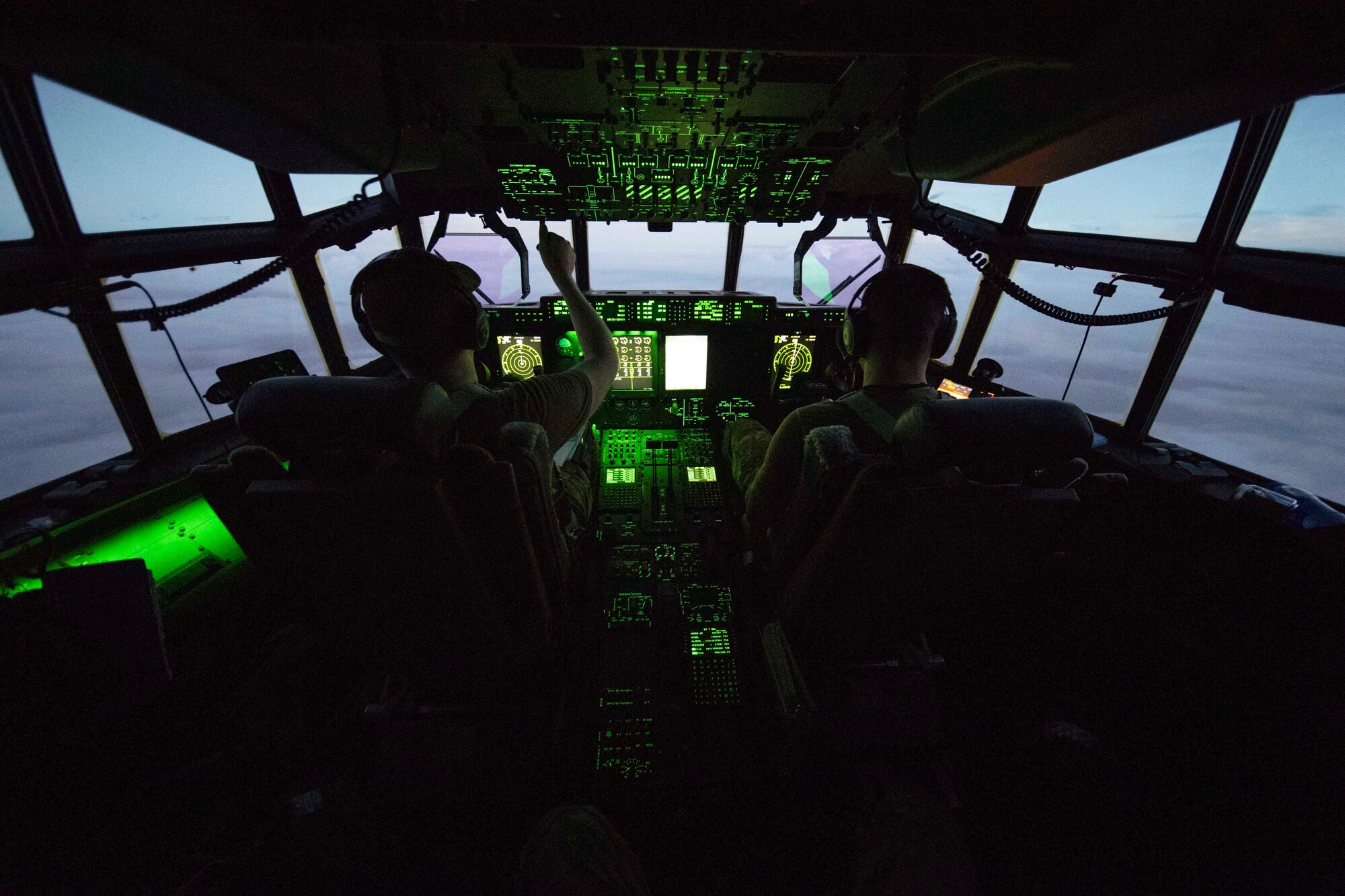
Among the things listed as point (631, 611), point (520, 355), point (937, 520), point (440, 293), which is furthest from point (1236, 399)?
point (440, 293)

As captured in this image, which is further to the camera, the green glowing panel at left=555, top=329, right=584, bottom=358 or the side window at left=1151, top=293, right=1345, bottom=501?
the green glowing panel at left=555, top=329, right=584, bottom=358

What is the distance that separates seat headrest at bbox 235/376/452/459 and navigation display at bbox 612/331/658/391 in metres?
1.55

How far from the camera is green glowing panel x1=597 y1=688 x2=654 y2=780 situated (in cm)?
135

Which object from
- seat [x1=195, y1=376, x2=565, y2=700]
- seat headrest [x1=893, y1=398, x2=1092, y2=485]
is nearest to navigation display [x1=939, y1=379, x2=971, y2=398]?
seat headrest [x1=893, y1=398, x2=1092, y2=485]

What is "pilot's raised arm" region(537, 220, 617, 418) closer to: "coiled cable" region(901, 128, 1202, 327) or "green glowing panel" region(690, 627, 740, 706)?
"green glowing panel" region(690, 627, 740, 706)

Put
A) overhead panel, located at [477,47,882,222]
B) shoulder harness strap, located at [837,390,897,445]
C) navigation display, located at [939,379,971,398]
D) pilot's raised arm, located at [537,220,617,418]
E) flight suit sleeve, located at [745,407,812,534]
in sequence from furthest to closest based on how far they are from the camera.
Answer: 1. navigation display, located at [939,379,971,398]
2. pilot's raised arm, located at [537,220,617,418]
3. flight suit sleeve, located at [745,407,812,534]
4. shoulder harness strap, located at [837,390,897,445]
5. overhead panel, located at [477,47,882,222]

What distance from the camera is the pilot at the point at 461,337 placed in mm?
1176

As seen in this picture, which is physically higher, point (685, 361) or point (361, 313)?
point (361, 313)

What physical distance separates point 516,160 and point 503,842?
2211mm

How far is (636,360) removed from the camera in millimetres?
2420

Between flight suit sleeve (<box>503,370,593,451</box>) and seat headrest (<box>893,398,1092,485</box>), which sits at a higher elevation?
seat headrest (<box>893,398,1092,485</box>)

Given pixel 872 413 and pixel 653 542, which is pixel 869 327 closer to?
pixel 872 413

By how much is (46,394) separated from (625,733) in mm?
2312

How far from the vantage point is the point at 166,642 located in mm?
1396
